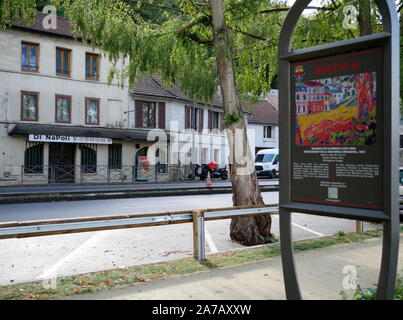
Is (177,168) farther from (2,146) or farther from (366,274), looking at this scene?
(366,274)

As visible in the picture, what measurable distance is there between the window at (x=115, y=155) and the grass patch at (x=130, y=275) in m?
26.4

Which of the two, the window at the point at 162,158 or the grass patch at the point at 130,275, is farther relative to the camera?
the window at the point at 162,158

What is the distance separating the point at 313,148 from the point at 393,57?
102cm

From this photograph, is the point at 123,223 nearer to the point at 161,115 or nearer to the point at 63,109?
the point at 63,109

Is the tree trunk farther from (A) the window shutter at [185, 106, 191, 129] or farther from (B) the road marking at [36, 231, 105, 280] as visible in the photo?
(A) the window shutter at [185, 106, 191, 129]

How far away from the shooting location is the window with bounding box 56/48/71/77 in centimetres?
3089

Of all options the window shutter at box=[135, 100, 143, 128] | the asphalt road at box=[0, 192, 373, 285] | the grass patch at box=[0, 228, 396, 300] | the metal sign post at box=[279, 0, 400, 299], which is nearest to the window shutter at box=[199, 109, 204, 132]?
the window shutter at box=[135, 100, 143, 128]

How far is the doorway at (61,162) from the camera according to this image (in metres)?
28.8

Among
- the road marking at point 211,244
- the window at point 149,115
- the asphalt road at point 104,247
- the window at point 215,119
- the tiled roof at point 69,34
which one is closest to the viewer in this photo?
the asphalt road at point 104,247

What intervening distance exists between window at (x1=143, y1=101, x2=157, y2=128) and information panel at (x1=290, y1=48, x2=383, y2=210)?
1246 inches

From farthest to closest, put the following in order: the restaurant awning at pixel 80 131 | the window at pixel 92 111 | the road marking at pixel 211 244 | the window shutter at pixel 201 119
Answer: the window shutter at pixel 201 119
the window at pixel 92 111
the restaurant awning at pixel 80 131
the road marking at pixel 211 244

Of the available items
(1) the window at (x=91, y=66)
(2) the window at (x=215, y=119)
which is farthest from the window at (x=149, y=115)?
(2) the window at (x=215, y=119)

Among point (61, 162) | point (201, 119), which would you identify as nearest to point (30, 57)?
point (61, 162)

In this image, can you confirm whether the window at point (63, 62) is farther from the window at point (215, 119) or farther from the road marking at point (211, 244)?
the road marking at point (211, 244)
